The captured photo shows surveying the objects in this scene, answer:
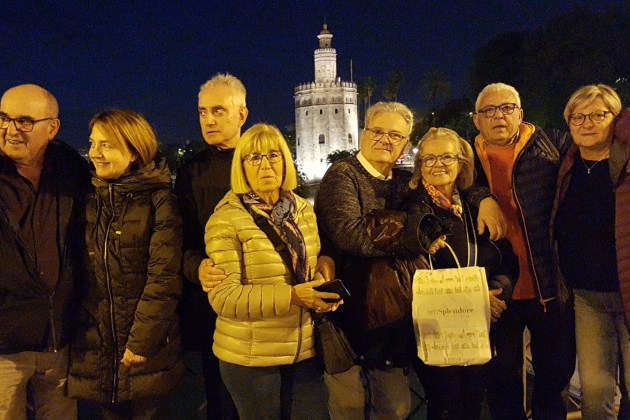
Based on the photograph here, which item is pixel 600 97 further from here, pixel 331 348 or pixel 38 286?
pixel 38 286

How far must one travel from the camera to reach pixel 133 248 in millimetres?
2668

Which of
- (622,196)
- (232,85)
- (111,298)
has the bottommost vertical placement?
(111,298)

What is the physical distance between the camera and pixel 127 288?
→ 8.79 ft

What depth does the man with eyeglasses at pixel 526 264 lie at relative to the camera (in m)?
3.21

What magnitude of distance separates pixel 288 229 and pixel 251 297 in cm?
40

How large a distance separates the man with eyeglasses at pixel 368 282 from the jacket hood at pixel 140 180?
0.88 meters

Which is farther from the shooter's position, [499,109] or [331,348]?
[499,109]

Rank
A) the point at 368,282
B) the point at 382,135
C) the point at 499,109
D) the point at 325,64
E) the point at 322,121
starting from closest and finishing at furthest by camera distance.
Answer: the point at 368,282 → the point at 382,135 → the point at 499,109 → the point at 322,121 → the point at 325,64

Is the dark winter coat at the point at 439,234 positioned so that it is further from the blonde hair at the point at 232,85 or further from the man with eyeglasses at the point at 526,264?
the blonde hair at the point at 232,85

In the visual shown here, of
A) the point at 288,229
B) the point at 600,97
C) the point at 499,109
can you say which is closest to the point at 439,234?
the point at 288,229

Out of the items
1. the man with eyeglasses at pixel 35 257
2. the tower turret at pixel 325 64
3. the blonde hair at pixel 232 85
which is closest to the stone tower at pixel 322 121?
the tower turret at pixel 325 64

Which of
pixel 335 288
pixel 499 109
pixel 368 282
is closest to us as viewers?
pixel 335 288

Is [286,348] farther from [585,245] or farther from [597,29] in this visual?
[597,29]

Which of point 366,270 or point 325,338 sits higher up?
point 366,270
